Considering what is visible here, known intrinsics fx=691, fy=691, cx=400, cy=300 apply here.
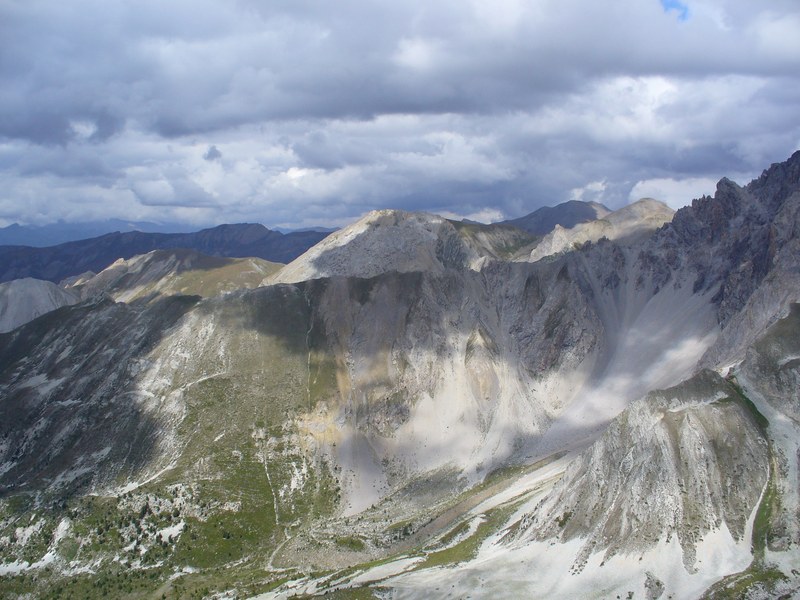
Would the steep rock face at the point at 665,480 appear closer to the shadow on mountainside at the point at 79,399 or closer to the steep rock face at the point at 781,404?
the steep rock face at the point at 781,404

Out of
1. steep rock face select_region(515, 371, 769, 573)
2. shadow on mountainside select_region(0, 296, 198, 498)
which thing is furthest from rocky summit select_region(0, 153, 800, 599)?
shadow on mountainside select_region(0, 296, 198, 498)

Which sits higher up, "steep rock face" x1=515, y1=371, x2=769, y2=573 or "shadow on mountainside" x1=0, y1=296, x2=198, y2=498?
"shadow on mountainside" x1=0, y1=296, x2=198, y2=498

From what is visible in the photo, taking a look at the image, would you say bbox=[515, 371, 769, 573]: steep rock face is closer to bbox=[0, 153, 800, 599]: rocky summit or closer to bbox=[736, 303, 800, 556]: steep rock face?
bbox=[0, 153, 800, 599]: rocky summit

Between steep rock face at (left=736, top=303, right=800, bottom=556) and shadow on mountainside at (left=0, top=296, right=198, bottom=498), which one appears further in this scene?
shadow on mountainside at (left=0, top=296, right=198, bottom=498)

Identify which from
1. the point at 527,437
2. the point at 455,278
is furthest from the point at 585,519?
the point at 455,278

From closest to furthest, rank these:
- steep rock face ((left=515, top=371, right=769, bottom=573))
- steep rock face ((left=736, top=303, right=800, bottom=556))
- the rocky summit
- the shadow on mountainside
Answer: steep rock face ((left=736, top=303, right=800, bottom=556)), steep rock face ((left=515, top=371, right=769, bottom=573)), the rocky summit, the shadow on mountainside

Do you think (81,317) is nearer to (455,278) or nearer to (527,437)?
(455,278)

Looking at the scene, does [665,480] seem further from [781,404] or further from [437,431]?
[437,431]
